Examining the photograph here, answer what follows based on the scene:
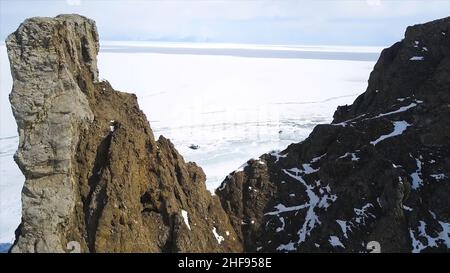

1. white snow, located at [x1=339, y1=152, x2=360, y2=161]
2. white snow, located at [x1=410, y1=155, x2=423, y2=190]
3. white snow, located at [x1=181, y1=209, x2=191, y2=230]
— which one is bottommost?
white snow, located at [x1=181, y1=209, x2=191, y2=230]

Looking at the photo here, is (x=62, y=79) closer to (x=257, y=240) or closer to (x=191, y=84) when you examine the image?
(x=257, y=240)

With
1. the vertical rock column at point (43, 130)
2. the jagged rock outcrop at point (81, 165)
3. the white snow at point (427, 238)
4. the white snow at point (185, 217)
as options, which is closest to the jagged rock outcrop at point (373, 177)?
the white snow at point (427, 238)

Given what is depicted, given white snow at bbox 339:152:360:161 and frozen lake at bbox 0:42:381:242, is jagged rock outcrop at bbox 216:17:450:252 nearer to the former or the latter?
white snow at bbox 339:152:360:161

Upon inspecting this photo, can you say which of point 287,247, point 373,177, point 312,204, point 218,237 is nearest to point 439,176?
point 373,177

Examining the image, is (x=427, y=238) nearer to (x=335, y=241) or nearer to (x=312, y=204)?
(x=335, y=241)

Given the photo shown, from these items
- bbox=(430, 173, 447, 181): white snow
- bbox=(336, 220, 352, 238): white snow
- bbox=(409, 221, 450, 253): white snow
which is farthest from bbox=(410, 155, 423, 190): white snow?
bbox=(336, 220, 352, 238): white snow
